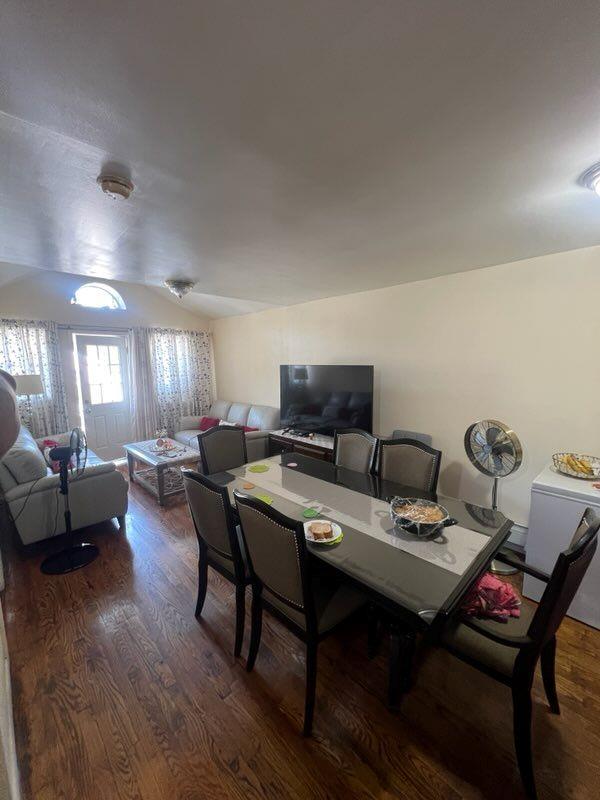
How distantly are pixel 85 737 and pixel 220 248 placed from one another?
2683mm

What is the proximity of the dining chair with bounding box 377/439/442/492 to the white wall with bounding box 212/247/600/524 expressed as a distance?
0.90 m

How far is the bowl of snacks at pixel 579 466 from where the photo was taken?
205 centimetres

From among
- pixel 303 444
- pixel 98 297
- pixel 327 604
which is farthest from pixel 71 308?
pixel 327 604

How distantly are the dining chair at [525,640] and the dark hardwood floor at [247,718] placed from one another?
24 cm

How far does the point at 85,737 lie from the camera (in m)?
1.39

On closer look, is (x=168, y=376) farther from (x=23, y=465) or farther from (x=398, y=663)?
(x=398, y=663)

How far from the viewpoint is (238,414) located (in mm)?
5352

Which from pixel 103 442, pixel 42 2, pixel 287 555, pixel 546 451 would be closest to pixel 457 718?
pixel 287 555

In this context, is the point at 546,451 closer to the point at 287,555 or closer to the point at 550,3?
the point at 287,555

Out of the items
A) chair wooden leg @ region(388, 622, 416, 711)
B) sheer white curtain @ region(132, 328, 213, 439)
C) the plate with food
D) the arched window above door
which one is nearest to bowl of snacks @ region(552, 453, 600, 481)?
chair wooden leg @ region(388, 622, 416, 711)

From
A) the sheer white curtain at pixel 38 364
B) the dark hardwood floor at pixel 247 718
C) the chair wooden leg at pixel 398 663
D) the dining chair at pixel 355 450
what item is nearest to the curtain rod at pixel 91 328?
the sheer white curtain at pixel 38 364

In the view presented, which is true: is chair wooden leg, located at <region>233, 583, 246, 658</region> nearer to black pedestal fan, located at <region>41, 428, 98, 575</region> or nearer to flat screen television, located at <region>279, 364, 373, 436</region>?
black pedestal fan, located at <region>41, 428, 98, 575</region>

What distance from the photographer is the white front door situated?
480 cm

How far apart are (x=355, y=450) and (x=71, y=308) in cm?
452
